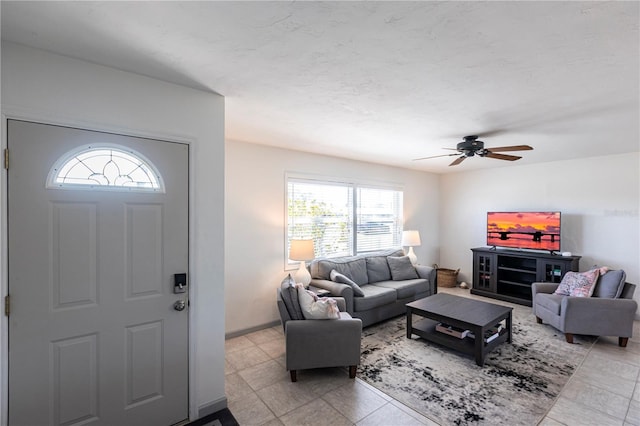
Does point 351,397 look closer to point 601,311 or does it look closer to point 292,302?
point 292,302

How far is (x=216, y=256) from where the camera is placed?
7.78 feet

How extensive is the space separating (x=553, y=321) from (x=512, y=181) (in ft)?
9.40

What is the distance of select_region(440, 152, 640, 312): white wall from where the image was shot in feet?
14.9

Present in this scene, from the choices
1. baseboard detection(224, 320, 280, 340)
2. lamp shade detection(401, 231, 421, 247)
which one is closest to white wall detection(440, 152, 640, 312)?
lamp shade detection(401, 231, 421, 247)

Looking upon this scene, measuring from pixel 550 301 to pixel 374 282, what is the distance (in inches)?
93.9

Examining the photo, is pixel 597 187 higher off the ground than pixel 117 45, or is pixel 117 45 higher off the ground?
pixel 117 45

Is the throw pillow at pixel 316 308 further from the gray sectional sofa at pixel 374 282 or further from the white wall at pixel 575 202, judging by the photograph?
the white wall at pixel 575 202

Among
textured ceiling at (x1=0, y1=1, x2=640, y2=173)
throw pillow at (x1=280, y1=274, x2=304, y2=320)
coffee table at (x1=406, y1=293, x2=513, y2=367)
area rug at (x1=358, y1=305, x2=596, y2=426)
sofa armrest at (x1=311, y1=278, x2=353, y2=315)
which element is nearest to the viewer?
textured ceiling at (x1=0, y1=1, x2=640, y2=173)

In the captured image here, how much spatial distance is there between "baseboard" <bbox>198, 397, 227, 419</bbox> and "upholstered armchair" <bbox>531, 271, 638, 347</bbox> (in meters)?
4.03

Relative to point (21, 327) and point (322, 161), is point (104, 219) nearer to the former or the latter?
point (21, 327)

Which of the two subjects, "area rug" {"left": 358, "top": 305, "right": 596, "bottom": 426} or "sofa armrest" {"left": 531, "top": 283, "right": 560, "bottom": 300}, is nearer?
"area rug" {"left": 358, "top": 305, "right": 596, "bottom": 426}

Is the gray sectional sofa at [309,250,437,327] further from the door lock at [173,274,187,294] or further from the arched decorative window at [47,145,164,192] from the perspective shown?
the arched decorative window at [47,145,164,192]

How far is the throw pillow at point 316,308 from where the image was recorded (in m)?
2.79

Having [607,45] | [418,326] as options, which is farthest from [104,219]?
[418,326]
